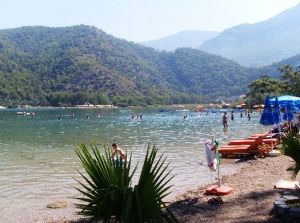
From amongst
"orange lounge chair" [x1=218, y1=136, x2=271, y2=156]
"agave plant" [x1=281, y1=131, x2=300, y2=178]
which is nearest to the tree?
"orange lounge chair" [x1=218, y1=136, x2=271, y2=156]

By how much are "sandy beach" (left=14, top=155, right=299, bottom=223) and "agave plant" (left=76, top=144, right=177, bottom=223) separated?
16.6 ft

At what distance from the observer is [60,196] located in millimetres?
15742

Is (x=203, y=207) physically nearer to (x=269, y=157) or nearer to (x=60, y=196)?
(x=60, y=196)

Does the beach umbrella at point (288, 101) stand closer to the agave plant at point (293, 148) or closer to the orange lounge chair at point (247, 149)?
the orange lounge chair at point (247, 149)

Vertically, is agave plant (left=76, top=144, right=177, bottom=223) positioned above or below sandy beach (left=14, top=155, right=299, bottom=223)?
above

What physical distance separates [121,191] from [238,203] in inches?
287

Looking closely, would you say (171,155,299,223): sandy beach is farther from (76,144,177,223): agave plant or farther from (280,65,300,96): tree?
(280,65,300,96): tree

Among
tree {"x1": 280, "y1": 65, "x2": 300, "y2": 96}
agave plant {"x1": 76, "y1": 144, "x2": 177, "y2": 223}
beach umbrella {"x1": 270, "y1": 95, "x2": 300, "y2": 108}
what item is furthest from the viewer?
tree {"x1": 280, "y1": 65, "x2": 300, "y2": 96}

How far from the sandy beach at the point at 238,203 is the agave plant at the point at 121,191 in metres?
5.07

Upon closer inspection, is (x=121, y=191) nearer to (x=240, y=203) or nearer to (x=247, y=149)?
(x=240, y=203)

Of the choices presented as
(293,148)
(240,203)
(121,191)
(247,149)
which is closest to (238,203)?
(240,203)

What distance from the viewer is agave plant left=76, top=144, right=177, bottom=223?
519 centimetres

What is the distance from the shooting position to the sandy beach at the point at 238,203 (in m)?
10.4

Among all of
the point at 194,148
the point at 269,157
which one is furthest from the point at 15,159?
the point at 269,157
